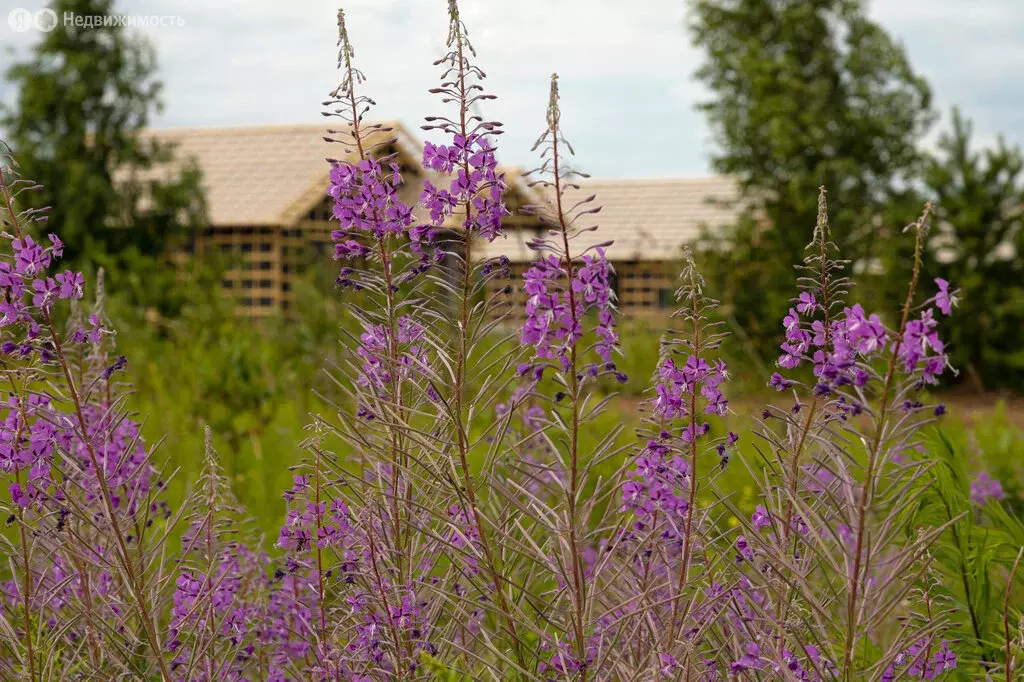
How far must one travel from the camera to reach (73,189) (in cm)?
2048

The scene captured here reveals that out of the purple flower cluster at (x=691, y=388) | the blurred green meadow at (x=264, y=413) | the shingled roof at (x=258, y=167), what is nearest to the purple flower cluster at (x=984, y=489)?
the blurred green meadow at (x=264, y=413)

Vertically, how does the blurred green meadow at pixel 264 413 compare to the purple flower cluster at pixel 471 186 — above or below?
below

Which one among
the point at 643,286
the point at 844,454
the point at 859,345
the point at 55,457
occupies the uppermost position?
the point at 859,345

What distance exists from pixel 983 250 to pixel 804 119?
411 cm

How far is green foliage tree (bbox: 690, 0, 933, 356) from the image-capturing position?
65.9 feet

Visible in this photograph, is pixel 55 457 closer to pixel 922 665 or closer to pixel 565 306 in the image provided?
pixel 565 306

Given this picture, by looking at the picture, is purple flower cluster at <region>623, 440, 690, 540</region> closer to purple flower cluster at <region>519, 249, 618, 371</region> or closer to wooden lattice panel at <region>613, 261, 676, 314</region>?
purple flower cluster at <region>519, 249, 618, 371</region>

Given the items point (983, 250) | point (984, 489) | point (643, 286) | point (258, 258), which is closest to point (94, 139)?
point (258, 258)

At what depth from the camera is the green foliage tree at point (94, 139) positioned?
68.9 feet

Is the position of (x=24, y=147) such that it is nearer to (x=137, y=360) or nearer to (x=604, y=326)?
(x=137, y=360)

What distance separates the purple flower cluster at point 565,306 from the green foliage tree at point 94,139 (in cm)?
2018

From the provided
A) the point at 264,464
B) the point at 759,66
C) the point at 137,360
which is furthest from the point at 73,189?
the point at 264,464

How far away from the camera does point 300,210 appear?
22.1 m

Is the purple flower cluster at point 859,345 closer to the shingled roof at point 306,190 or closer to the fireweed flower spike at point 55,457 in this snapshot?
the fireweed flower spike at point 55,457
